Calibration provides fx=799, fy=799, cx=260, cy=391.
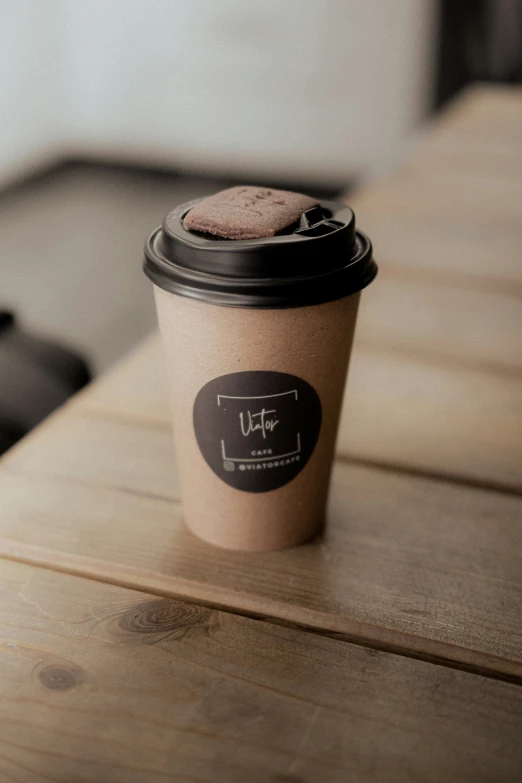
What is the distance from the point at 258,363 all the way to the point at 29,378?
56cm

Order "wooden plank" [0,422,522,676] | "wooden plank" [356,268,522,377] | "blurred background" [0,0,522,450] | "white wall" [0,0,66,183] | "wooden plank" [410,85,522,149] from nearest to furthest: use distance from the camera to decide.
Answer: "wooden plank" [0,422,522,676]
"wooden plank" [356,268,522,377]
"wooden plank" [410,85,522,149]
"white wall" [0,0,66,183]
"blurred background" [0,0,522,450]

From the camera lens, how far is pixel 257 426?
585mm

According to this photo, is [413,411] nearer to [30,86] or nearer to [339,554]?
[339,554]

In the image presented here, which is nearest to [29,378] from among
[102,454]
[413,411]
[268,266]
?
[102,454]

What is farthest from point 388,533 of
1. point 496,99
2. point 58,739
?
point 496,99

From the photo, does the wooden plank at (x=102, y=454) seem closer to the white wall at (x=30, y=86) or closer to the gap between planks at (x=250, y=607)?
the gap between planks at (x=250, y=607)

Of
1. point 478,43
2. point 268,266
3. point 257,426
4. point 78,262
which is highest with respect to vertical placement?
point 268,266

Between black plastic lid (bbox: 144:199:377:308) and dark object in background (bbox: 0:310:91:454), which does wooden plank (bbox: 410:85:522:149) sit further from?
black plastic lid (bbox: 144:199:377:308)

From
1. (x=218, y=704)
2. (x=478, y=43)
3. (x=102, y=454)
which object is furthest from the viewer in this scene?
(x=478, y=43)

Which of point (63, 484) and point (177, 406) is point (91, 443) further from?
point (177, 406)

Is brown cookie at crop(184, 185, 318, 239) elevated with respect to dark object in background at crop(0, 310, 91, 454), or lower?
elevated

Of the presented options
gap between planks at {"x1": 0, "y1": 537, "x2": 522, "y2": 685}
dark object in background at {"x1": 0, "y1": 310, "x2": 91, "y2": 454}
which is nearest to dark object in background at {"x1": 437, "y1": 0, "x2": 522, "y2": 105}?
dark object in background at {"x1": 0, "y1": 310, "x2": 91, "y2": 454}

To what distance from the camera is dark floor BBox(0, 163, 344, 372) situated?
186cm

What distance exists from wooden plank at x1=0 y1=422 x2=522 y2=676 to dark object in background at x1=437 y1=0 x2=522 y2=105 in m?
2.50
